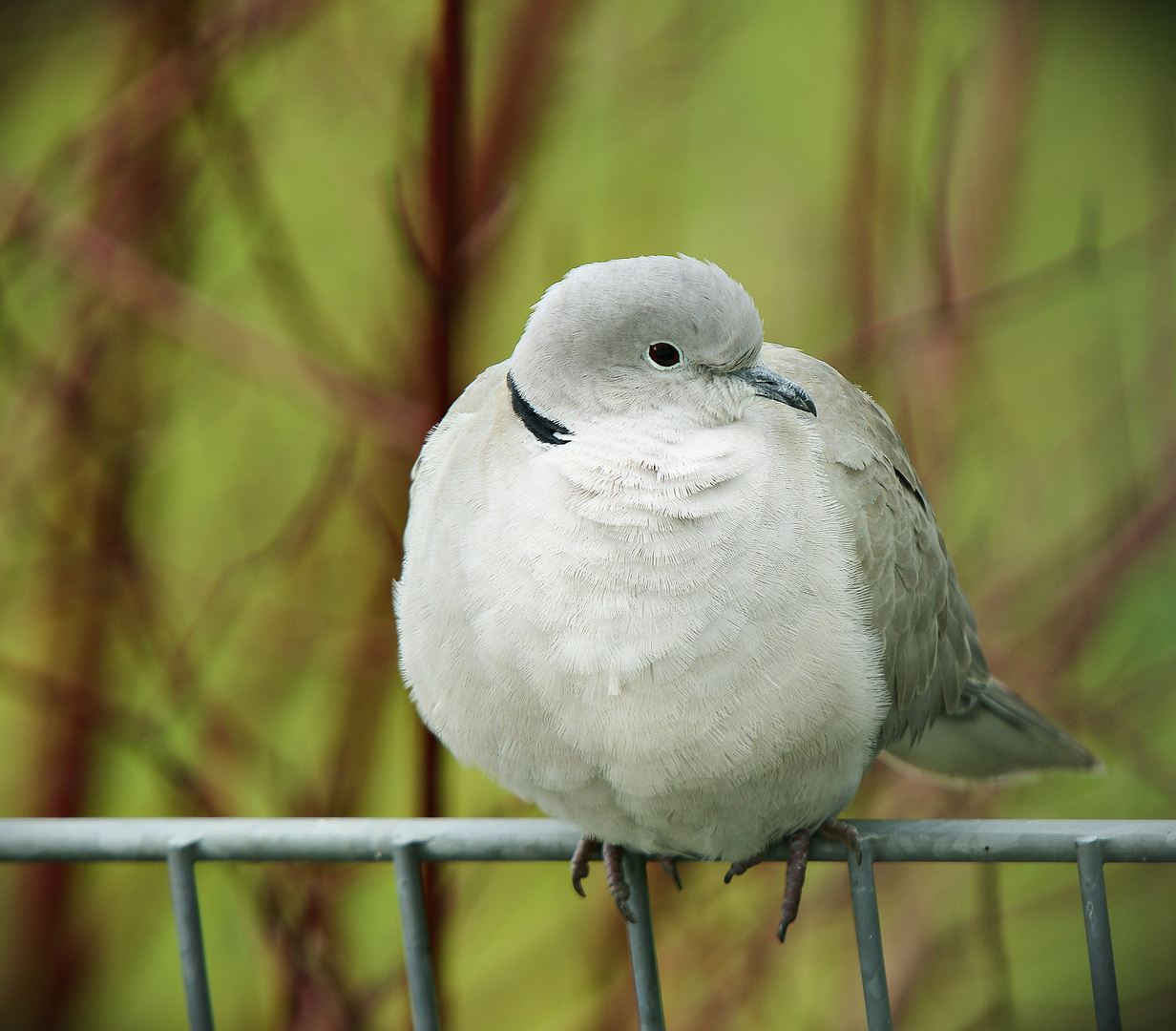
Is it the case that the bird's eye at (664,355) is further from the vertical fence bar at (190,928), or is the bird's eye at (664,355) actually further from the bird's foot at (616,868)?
the vertical fence bar at (190,928)

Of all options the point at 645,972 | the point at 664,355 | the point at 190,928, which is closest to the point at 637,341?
the point at 664,355

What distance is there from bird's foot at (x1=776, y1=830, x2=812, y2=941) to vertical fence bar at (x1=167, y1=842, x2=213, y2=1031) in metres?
0.71

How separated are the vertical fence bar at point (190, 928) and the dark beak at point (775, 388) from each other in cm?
84

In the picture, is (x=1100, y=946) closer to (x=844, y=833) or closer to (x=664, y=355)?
(x=844, y=833)

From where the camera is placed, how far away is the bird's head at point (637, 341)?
1201 mm

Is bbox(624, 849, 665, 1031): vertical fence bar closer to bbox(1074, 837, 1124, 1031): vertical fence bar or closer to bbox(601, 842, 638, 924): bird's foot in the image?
bbox(601, 842, 638, 924): bird's foot

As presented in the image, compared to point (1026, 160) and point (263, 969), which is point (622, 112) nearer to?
point (1026, 160)

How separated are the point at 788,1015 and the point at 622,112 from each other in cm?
171

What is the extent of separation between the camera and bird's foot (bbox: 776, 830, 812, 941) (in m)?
1.33

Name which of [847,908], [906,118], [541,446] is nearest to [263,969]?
[847,908]

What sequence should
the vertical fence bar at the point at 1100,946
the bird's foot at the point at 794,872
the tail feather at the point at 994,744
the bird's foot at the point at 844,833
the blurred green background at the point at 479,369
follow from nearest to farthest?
the vertical fence bar at the point at 1100,946
the bird's foot at the point at 844,833
the bird's foot at the point at 794,872
the tail feather at the point at 994,744
the blurred green background at the point at 479,369

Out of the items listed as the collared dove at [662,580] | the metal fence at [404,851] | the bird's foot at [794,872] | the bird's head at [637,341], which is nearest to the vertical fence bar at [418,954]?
the metal fence at [404,851]

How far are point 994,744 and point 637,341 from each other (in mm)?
890

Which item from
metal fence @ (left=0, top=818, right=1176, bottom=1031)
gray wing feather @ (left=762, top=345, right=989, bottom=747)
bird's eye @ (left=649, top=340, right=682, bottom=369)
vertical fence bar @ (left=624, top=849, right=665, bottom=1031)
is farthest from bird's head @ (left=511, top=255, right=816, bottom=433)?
vertical fence bar @ (left=624, top=849, right=665, bottom=1031)
